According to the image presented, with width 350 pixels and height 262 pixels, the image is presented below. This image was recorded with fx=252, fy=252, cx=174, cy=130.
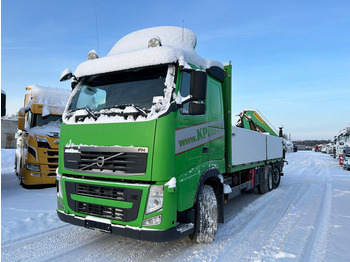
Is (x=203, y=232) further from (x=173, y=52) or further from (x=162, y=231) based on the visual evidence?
(x=173, y=52)

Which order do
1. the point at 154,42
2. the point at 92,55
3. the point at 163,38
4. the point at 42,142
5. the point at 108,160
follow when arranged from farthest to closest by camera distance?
the point at 42,142, the point at 163,38, the point at 92,55, the point at 154,42, the point at 108,160

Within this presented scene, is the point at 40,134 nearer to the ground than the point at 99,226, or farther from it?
farther from it

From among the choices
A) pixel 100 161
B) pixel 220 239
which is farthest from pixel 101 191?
pixel 220 239

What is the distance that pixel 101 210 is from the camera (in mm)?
3303

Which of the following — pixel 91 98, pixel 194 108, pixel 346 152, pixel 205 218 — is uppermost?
pixel 91 98

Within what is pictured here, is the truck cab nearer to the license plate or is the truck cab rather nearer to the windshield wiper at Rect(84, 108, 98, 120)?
the windshield wiper at Rect(84, 108, 98, 120)

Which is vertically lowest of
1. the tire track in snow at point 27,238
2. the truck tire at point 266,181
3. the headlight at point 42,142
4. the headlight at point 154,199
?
the tire track in snow at point 27,238

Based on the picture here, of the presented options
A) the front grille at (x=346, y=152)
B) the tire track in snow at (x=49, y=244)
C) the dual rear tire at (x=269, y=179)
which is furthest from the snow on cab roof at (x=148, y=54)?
the front grille at (x=346, y=152)

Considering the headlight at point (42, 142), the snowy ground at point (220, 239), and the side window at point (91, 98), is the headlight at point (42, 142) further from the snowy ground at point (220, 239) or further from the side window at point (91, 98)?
the side window at point (91, 98)

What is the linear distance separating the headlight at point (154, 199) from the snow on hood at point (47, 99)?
6795 millimetres

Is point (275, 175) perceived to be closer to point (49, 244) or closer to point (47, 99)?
point (49, 244)

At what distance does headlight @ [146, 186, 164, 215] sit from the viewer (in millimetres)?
3031

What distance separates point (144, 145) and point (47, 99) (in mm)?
7024

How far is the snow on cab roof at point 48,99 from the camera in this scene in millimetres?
8573
